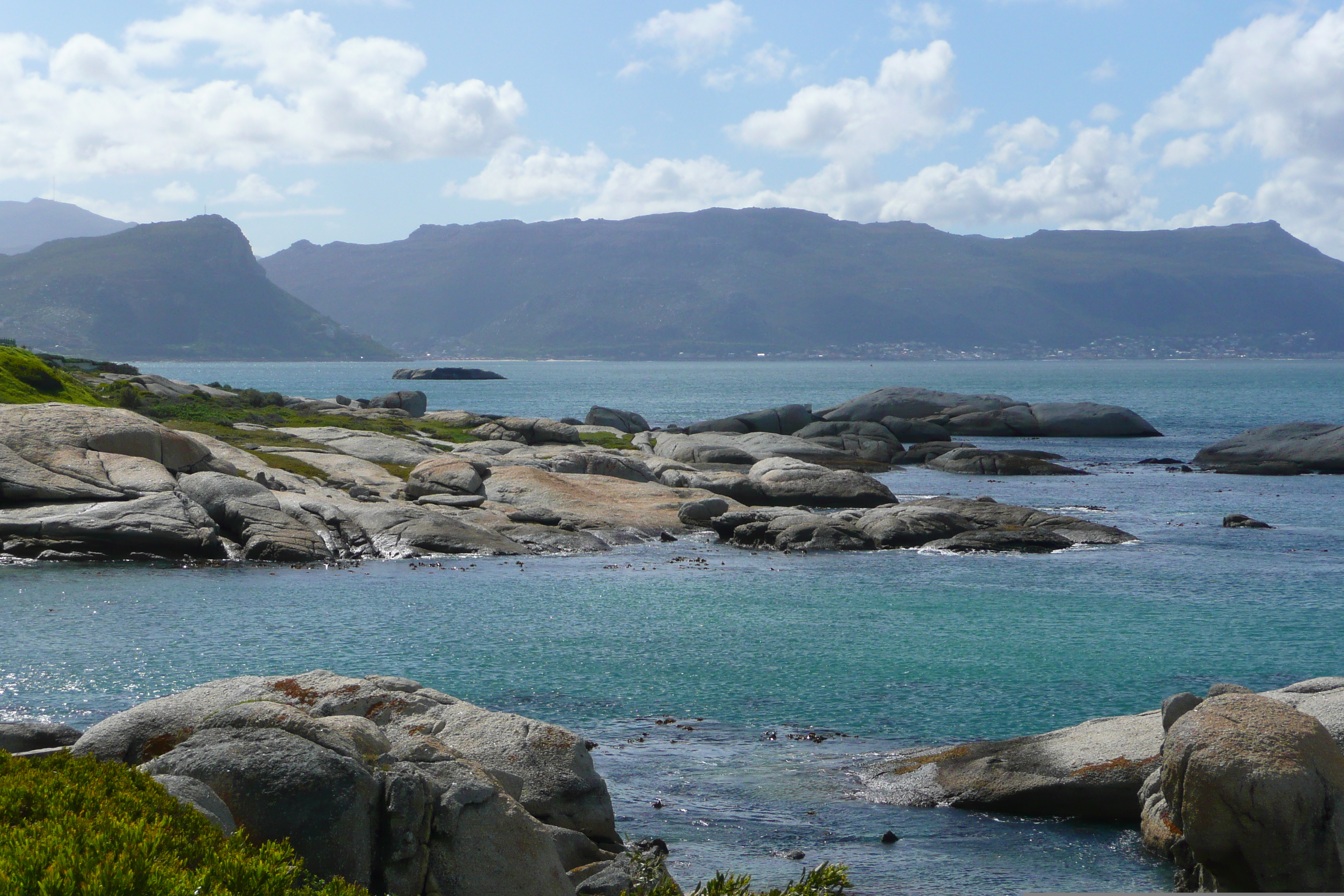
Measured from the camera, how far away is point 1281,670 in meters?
25.9

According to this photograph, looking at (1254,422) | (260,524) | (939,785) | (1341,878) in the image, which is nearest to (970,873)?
(939,785)

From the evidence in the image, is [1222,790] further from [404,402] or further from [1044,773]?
[404,402]

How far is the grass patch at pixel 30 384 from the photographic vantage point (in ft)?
179

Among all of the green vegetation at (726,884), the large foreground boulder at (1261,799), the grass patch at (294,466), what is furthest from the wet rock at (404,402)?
the large foreground boulder at (1261,799)

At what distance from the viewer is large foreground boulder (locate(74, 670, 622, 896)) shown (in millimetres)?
10094

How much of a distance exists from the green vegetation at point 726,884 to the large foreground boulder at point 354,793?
0.90m

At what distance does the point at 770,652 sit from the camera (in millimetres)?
27406

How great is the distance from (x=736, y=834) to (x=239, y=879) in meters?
9.43

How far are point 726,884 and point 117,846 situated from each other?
5.78m

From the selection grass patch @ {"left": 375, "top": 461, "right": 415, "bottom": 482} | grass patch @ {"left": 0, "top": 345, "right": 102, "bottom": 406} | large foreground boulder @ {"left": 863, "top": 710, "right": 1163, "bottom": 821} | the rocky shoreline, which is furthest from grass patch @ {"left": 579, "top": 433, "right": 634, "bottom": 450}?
large foreground boulder @ {"left": 863, "top": 710, "right": 1163, "bottom": 821}

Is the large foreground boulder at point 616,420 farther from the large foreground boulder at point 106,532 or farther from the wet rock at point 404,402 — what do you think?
the large foreground boulder at point 106,532

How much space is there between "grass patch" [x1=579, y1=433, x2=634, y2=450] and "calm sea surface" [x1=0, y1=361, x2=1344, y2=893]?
3305 cm

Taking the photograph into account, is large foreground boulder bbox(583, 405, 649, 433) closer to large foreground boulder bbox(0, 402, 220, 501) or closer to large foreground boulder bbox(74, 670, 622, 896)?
large foreground boulder bbox(0, 402, 220, 501)

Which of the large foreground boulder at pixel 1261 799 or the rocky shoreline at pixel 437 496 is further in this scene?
the rocky shoreline at pixel 437 496
